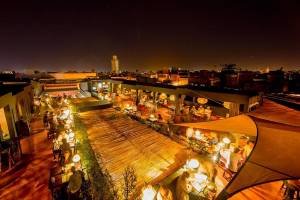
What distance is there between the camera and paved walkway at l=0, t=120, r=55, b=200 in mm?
5191

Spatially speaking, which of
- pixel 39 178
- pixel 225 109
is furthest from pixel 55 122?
pixel 225 109

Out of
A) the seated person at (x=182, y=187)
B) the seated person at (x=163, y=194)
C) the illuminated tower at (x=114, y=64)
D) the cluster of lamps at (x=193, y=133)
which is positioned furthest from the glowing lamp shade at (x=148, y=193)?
the illuminated tower at (x=114, y=64)

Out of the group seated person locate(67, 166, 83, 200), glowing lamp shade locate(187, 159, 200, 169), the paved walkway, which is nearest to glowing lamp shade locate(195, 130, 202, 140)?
glowing lamp shade locate(187, 159, 200, 169)

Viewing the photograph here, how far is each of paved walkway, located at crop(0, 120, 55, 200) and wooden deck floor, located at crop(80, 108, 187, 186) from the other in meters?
2.57

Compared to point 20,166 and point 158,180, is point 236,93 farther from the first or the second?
point 20,166

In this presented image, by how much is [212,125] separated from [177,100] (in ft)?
28.6

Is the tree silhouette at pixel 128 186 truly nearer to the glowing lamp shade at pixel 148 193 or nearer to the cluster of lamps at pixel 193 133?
the glowing lamp shade at pixel 148 193

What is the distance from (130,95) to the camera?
22859mm

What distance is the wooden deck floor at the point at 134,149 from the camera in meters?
4.12

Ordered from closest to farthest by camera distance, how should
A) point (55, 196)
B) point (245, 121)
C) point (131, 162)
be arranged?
point (131, 162)
point (55, 196)
point (245, 121)

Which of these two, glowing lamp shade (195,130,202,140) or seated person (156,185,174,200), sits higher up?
seated person (156,185,174,200)

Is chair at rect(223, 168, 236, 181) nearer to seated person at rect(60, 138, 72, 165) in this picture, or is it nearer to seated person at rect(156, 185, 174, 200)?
seated person at rect(156, 185, 174, 200)

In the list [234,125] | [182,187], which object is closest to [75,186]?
[182,187]

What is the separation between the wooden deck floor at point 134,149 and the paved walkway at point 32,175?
2.57 metres
